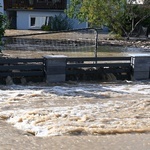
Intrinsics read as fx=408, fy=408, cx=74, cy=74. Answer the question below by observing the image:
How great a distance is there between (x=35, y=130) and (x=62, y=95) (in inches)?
137

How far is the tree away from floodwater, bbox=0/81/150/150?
857 inches

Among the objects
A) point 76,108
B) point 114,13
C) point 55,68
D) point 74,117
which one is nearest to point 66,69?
point 55,68

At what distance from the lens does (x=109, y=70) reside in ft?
47.0

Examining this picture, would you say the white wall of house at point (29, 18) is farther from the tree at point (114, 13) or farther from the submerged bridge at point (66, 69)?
the submerged bridge at point (66, 69)

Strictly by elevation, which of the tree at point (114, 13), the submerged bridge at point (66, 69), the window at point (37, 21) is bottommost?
the submerged bridge at point (66, 69)

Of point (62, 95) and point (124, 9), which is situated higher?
point (124, 9)

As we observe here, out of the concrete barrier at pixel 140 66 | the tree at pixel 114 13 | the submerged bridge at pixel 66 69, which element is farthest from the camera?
the tree at pixel 114 13

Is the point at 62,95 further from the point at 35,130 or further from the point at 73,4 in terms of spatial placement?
the point at 73,4

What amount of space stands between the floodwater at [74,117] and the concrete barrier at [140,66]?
143 cm

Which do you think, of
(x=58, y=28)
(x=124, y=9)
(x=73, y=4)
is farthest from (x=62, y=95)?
(x=58, y=28)

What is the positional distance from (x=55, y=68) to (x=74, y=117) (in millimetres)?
→ 4436

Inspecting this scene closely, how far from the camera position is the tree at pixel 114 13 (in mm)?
34000

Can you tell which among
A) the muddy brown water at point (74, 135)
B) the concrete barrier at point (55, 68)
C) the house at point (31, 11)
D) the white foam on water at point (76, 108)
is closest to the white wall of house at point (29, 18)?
the house at point (31, 11)

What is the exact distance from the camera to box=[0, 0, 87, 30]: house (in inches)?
1821
